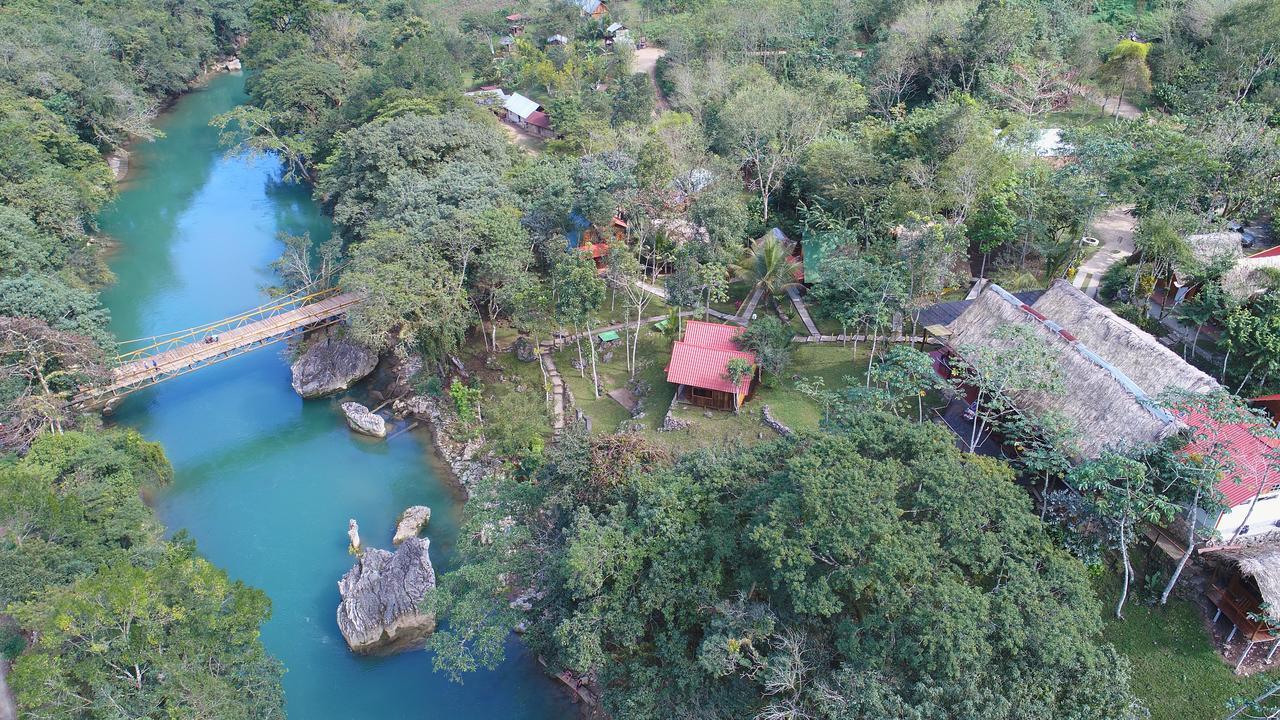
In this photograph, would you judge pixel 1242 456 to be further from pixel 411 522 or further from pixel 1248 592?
pixel 411 522

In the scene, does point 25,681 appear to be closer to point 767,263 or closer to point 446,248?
point 446,248

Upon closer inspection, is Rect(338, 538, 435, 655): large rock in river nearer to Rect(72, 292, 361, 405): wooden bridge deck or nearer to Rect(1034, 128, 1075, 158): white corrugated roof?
Rect(72, 292, 361, 405): wooden bridge deck

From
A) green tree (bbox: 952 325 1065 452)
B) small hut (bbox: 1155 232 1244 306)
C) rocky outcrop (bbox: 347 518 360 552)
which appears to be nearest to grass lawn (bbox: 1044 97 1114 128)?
small hut (bbox: 1155 232 1244 306)

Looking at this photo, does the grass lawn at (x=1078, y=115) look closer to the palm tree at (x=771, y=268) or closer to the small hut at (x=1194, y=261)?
the small hut at (x=1194, y=261)

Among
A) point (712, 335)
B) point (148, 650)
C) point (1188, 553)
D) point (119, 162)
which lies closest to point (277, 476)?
point (148, 650)

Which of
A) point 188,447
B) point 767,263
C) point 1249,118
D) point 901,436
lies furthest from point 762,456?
point 1249,118

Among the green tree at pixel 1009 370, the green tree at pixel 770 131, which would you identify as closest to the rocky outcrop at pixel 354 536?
the green tree at pixel 1009 370
